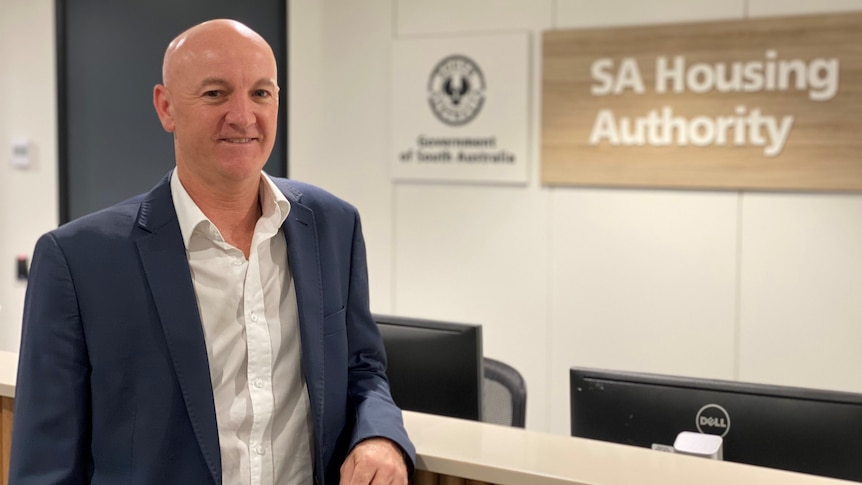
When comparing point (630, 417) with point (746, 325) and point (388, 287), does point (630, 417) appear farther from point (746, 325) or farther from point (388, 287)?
A: point (388, 287)

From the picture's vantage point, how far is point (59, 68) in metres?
5.35

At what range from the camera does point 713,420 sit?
1.82 metres

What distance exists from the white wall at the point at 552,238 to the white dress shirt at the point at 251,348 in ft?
9.39

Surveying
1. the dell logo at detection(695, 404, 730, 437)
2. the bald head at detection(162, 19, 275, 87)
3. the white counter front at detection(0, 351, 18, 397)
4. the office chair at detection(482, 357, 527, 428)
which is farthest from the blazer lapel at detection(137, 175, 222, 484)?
the office chair at detection(482, 357, 527, 428)

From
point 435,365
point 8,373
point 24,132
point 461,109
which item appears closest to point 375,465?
point 435,365

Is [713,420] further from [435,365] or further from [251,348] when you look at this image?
[251,348]

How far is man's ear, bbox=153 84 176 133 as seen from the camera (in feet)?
5.05

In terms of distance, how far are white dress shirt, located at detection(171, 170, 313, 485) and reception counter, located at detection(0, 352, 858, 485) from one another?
23 cm

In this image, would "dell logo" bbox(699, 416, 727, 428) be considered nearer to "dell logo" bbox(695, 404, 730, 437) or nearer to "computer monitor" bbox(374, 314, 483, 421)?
"dell logo" bbox(695, 404, 730, 437)

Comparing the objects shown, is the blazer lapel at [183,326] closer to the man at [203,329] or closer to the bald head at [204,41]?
the man at [203,329]

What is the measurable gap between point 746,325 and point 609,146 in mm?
945

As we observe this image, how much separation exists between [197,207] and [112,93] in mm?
4078

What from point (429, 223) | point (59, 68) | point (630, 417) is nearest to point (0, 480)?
point (630, 417)

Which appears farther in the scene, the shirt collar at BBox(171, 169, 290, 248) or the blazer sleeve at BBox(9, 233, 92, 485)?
the shirt collar at BBox(171, 169, 290, 248)
